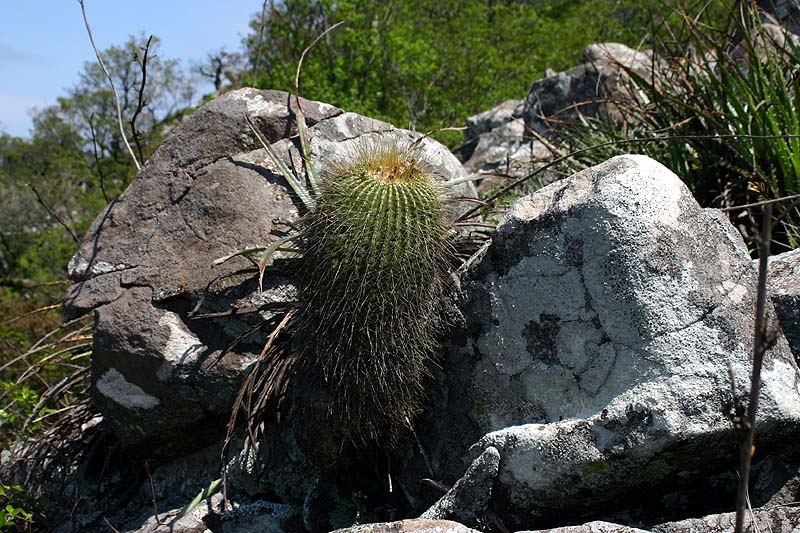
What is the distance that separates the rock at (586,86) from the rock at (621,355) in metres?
3.51

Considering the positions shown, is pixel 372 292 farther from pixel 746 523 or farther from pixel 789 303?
pixel 789 303

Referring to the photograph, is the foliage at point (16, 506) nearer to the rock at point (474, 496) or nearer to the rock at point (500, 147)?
the rock at point (474, 496)

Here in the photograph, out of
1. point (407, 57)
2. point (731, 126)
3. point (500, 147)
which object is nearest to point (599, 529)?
point (731, 126)

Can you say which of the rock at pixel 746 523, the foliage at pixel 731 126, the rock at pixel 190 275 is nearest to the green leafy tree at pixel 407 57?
the foliage at pixel 731 126

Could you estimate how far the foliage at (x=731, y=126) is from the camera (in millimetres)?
3846

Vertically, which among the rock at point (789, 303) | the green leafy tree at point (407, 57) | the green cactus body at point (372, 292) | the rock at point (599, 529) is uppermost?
the green leafy tree at point (407, 57)

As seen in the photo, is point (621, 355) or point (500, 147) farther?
point (500, 147)

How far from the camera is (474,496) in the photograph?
8.38 feet

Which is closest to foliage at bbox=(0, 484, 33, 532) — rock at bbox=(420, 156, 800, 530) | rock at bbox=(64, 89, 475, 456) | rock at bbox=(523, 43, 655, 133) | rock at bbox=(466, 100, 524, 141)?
rock at bbox=(64, 89, 475, 456)

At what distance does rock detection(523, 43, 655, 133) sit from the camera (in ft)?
19.8

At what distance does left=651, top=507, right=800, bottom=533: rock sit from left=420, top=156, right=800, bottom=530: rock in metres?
0.17

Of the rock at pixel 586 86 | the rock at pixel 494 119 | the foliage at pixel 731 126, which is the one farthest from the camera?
the rock at pixel 494 119

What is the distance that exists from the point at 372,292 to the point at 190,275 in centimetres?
129

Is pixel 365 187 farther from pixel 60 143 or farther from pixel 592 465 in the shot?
pixel 60 143
